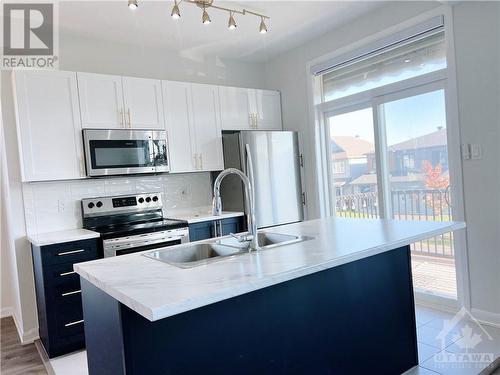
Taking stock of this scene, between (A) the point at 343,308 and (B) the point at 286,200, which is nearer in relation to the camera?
(A) the point at 343,308

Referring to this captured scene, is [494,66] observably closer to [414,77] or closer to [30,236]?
[414,77]

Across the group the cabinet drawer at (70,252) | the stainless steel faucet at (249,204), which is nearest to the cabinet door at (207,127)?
the cabinet drawer at (70,252)

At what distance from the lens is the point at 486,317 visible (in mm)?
2857

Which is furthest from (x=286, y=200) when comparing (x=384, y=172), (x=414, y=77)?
(x=414, y=77)

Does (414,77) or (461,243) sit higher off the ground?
(414,77)

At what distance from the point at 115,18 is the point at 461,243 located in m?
3.37

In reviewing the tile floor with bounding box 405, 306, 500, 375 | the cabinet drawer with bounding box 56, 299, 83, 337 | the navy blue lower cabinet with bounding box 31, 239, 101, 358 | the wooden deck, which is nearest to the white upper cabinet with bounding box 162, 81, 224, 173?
the navy blue lower cabinet with bounding box 31, 239, 101, 358

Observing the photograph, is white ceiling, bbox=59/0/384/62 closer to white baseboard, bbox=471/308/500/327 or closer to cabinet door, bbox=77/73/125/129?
cabinet door, bbox=77/73/125/129

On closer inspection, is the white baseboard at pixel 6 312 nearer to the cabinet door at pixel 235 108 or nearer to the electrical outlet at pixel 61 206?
the electrical outlet at pixel 61 206

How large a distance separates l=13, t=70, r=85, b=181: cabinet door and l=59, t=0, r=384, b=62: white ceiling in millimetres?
525

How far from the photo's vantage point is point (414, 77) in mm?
3240

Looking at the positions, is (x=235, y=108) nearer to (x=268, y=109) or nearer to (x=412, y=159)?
(x=268, y=109)

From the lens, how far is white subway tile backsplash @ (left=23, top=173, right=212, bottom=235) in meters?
3.25
